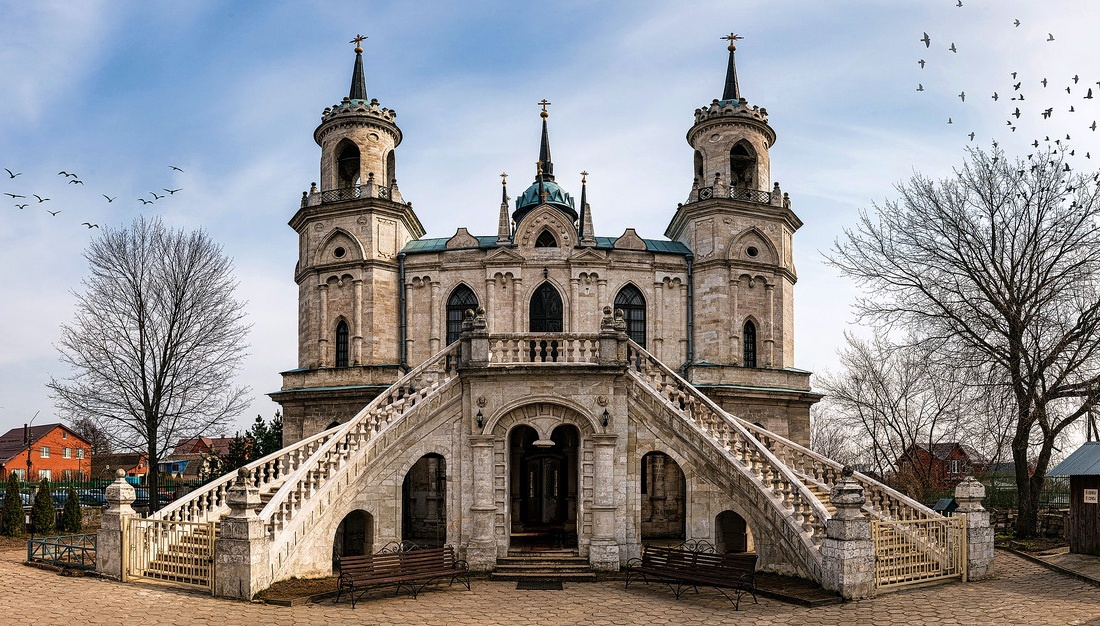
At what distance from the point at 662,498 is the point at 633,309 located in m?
6.84

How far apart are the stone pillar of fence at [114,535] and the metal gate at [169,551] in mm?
139

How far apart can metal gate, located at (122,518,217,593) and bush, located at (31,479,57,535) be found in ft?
38.6

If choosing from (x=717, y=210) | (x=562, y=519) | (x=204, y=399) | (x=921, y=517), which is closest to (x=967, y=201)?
(x=717, y=210)

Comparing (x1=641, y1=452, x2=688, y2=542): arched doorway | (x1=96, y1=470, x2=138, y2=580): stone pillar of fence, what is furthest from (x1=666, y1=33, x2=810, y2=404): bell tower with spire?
(x1=96, y1=470, x2=138, y2=580): stone pillar of fence

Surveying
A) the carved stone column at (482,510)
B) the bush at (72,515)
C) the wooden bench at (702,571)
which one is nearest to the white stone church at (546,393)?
the carved stone column at (482,510)

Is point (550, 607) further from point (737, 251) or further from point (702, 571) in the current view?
point (737, 251)

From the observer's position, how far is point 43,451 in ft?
220

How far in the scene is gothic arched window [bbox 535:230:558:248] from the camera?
29.5 meters

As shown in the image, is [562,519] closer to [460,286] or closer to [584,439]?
[584,439]

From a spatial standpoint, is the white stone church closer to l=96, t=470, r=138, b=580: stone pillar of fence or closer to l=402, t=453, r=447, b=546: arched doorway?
l=402, t=453, r=447, b=546: arched doorway

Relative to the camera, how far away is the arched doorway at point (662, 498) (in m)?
26.7

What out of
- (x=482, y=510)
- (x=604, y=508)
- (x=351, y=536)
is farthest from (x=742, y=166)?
(x=351, y=536)

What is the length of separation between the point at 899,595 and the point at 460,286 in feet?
58.3

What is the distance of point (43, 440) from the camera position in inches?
2635
